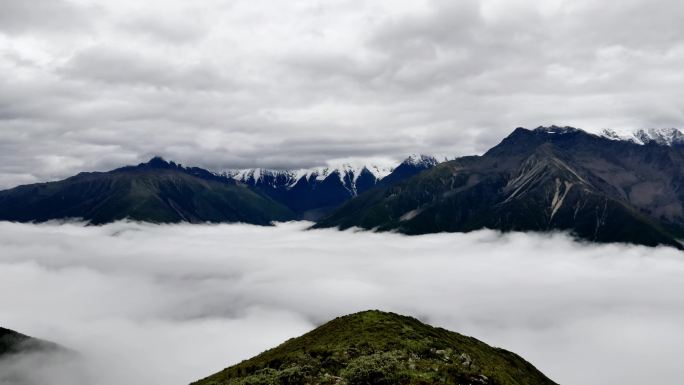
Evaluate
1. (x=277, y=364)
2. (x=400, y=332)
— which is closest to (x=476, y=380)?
(x=277, y=364)

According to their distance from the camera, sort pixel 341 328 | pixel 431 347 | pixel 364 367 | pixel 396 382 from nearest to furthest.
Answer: pixel 396 382, pixel 364 367, pixel 431 347, pixel 341 328

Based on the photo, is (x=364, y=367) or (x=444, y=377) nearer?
(x=444, y=377)

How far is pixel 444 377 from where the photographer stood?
82.2 m

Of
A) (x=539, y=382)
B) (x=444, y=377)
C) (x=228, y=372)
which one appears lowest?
(x=539, y=382)

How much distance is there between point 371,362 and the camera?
91562 mm

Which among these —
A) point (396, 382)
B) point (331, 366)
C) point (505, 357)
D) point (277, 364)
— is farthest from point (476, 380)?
point (505, 357)

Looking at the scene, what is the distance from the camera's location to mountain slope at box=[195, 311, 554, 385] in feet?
280

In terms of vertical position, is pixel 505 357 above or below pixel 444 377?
below

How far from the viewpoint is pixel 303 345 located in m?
133

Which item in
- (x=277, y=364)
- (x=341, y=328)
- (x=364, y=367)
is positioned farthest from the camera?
A: (x=341, y=328)

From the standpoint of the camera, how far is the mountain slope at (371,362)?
85.2 m

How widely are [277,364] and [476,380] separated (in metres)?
40.3

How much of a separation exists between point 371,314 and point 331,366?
6240 centimetres

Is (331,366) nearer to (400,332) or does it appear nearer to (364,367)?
(364,367)
